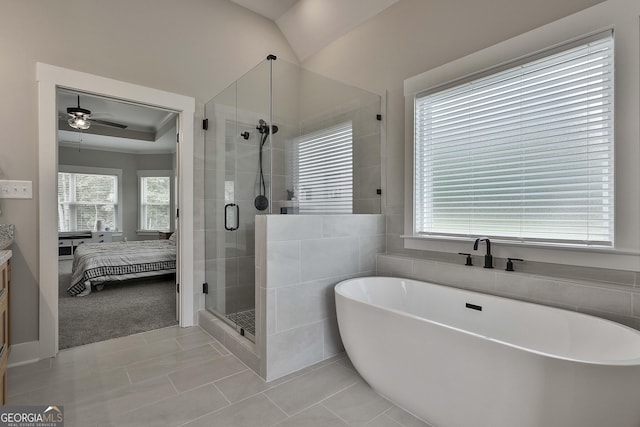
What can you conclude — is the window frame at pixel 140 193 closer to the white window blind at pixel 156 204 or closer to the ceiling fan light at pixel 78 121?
the white window blind at pixel 156 204

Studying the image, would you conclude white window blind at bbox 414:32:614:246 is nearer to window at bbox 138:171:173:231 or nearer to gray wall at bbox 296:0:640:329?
gray wall at bbox 296:0:640:329

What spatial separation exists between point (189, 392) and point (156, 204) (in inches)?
268

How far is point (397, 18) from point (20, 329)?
12.5ft

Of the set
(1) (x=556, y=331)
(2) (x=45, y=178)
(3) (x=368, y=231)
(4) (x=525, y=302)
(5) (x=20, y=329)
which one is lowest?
(5) (x=20, y=329)

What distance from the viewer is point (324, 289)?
2.34 m

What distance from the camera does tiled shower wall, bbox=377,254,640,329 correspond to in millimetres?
1596

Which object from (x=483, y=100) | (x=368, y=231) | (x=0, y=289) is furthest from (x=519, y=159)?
(x=0, y=289)

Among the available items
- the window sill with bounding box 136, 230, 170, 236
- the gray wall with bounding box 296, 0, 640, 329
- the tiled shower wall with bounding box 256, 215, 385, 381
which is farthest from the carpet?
the window sill with bounding box 136, 230, 170, 236

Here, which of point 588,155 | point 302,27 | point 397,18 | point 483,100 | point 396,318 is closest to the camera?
point 396,318

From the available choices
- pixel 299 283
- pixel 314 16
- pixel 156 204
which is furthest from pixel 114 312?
pixel 156 204

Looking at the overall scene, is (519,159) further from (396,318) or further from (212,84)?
(212,84)

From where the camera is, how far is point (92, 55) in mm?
2541

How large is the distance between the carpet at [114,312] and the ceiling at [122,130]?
8.80ft

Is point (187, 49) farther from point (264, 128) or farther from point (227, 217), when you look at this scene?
point (227, 217)
